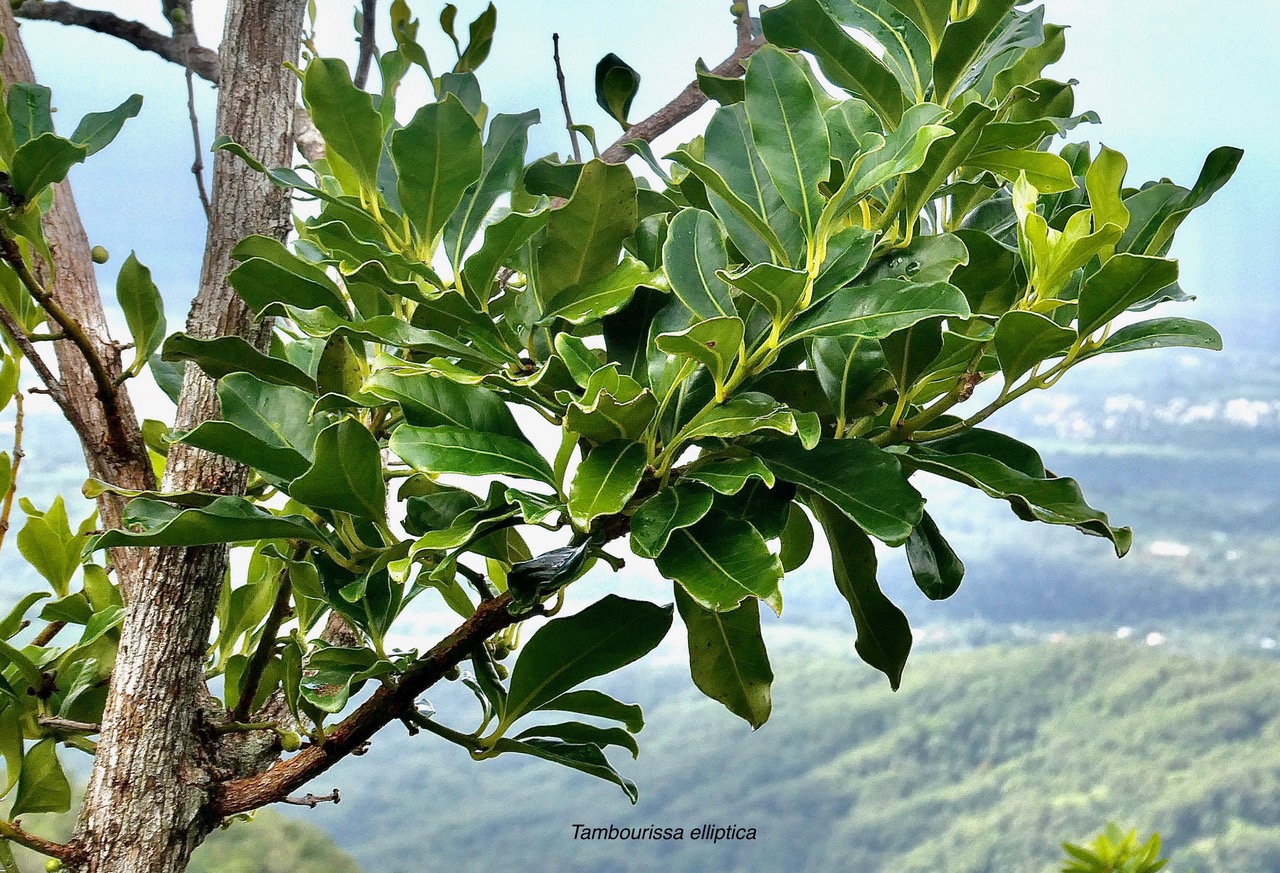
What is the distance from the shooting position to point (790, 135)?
0.41 meters

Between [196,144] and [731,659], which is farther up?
[196,144]

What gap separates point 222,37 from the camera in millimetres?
649

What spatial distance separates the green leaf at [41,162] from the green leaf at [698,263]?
0.34m

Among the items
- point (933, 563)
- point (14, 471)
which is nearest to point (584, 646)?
point (933, 563)

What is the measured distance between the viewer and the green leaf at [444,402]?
1.39 ft

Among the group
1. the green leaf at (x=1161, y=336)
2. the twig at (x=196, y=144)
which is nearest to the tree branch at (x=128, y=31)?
the twig at (x=196, y=144)

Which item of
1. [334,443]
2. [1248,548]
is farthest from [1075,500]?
[1248,548]

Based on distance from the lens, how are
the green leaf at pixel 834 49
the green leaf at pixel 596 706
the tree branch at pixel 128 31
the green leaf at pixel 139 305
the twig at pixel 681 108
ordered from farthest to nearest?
the tree branch at pixel 128 31 < the twig at pixel 681 108 < the green leaf at pixel 139 305 < the green leaf at pixel 596 706 < the green leaf at pixel 834 49

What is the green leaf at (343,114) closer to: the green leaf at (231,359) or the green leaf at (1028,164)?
the green leaf at (231,359)

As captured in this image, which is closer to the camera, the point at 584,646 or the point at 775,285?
the point at 775,285

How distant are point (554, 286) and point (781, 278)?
0.14m

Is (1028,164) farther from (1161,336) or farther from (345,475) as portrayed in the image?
(345,475)

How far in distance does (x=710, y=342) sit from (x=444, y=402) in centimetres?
13

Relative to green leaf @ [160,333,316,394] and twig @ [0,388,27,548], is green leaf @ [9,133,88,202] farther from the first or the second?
twig @ [0,388,27,548]
